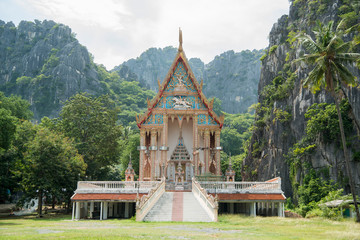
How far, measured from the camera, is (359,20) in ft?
117

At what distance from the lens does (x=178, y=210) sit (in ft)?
73.4

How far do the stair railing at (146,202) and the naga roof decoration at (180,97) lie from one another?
Answer: 41.0 feet

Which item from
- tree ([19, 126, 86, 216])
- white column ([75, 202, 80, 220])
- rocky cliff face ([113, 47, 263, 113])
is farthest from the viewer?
rocky cliff face ([113, 47, 263, 113])

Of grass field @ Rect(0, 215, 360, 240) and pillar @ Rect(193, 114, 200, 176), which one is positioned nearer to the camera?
grass field @ Rect(0, 215, 360, 240)

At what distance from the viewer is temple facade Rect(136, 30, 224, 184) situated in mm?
35188

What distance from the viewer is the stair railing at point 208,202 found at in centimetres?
2062

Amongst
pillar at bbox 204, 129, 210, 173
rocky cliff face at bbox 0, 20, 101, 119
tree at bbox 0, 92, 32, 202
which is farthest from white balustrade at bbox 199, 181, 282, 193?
rocky cliff face at bbox 0, 20, 101, 119

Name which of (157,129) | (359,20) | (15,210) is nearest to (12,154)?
(15,210)

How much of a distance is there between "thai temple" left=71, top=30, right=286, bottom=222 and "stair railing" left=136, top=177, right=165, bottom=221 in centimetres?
100

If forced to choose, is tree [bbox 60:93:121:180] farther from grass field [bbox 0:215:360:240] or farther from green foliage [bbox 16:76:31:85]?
green foliage [bbox 16:76:31:85]

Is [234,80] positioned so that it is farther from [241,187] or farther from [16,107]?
[241,187]

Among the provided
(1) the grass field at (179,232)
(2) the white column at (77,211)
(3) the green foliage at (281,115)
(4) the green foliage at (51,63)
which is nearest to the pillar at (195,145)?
(2) the white column at (77,211)

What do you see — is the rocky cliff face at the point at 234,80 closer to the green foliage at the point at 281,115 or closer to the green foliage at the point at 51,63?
the green foliage at the point at 51,63

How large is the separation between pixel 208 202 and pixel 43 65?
100215 mm
